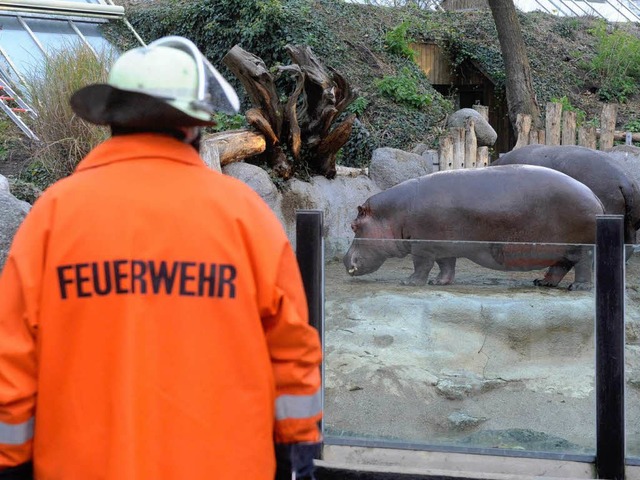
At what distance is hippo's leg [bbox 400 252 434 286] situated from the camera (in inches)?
156

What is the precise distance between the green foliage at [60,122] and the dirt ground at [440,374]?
18.3 ft

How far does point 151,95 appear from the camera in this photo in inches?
83.4

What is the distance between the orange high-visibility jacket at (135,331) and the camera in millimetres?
2010

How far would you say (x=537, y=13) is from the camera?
22.3m

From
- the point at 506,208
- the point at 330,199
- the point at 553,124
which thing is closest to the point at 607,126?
the point at 553,124

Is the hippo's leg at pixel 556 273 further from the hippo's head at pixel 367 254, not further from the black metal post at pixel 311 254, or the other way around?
the black metal post at pixel 311 254

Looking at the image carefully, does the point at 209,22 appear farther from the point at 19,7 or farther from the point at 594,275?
the point at 594,275

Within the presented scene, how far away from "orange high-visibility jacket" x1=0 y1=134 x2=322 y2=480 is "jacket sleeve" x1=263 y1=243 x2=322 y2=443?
4cm

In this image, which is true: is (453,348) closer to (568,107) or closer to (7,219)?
(7,219)

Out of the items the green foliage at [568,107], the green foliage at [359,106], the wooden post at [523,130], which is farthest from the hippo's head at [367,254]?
the green foliage at [568,107]

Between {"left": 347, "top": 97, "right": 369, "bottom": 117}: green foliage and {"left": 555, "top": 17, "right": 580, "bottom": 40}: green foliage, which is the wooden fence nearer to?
{"left": 347, "top": 97, "right": 369, "bottom": 117}: green foliage

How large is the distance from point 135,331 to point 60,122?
7684 mm

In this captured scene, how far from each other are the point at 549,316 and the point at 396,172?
7680 mm

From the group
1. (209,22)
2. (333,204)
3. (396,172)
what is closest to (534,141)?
(396,172)
